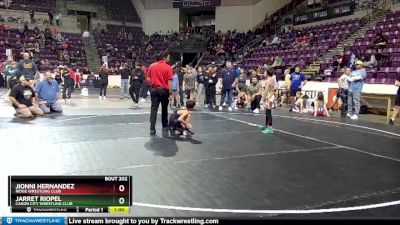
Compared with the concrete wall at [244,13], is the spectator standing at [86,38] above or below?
below

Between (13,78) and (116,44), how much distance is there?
19991 millimetres

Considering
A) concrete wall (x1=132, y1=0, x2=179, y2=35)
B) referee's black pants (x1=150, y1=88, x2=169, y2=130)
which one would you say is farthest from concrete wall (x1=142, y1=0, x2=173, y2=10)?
referee's black pants (x1=150, y1=88, x2=169, y2=130)

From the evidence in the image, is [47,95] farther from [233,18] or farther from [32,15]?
[233,18]

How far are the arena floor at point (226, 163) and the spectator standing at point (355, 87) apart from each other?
7.48ft

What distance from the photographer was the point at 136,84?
1380 centimetres

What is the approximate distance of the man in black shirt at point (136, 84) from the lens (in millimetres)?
13641

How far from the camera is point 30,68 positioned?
11.8 metres

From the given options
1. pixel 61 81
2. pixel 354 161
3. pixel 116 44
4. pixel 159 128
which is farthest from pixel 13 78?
pixel 116 44

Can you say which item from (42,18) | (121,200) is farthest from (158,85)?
(42,18)

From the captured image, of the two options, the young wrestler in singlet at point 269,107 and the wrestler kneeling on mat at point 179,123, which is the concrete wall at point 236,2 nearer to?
the young wrestler in singlet at point 269,107

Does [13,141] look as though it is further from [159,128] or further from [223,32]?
[223,32]

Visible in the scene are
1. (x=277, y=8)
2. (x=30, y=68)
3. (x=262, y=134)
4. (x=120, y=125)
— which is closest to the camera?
(x=262, y=134)

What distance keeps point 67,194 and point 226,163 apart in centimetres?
302

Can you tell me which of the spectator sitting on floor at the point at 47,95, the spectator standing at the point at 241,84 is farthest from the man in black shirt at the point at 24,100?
the spectator standing at the point at 241,84
